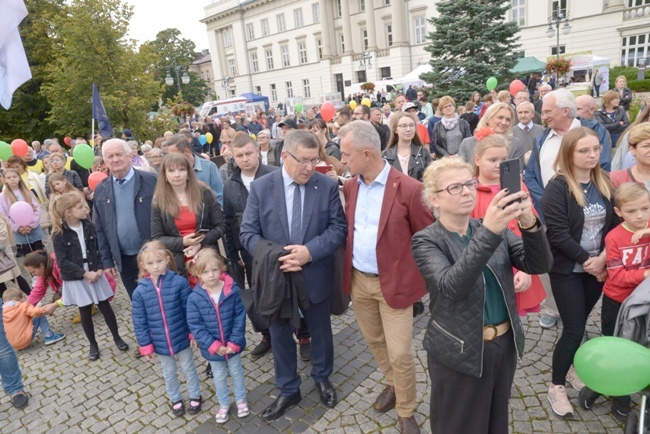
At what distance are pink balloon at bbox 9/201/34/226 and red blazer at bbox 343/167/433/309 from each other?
598 cm

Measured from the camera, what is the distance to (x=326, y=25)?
47062 millimetres

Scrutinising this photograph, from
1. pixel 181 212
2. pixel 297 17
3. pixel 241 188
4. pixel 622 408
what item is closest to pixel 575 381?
pixel 622 408

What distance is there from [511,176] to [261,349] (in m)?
3.38

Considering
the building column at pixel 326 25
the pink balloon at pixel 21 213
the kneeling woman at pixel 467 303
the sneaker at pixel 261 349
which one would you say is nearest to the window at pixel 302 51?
the building column at pixel 326 25

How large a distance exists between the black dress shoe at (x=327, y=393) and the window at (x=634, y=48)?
36.2 meters

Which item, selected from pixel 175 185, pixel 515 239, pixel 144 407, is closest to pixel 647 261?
pixel 515 239

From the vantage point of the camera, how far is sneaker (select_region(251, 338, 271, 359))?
431 cm

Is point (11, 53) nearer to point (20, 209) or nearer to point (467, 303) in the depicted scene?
point (20, 209)

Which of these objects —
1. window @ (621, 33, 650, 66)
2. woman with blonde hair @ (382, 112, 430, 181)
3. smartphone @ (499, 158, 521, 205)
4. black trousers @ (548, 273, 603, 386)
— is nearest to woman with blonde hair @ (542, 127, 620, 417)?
black trousers @ (548, 273, 603, 386)

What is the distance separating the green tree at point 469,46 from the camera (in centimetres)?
1839

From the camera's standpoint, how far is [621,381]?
2148 mm

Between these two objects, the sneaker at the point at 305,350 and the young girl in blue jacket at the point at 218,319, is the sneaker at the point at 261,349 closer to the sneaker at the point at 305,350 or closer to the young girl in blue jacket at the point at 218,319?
the sneaker at the point at 305,350

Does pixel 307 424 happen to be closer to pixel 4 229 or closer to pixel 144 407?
pixel 144 407

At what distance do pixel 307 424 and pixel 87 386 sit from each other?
7.75 ft
